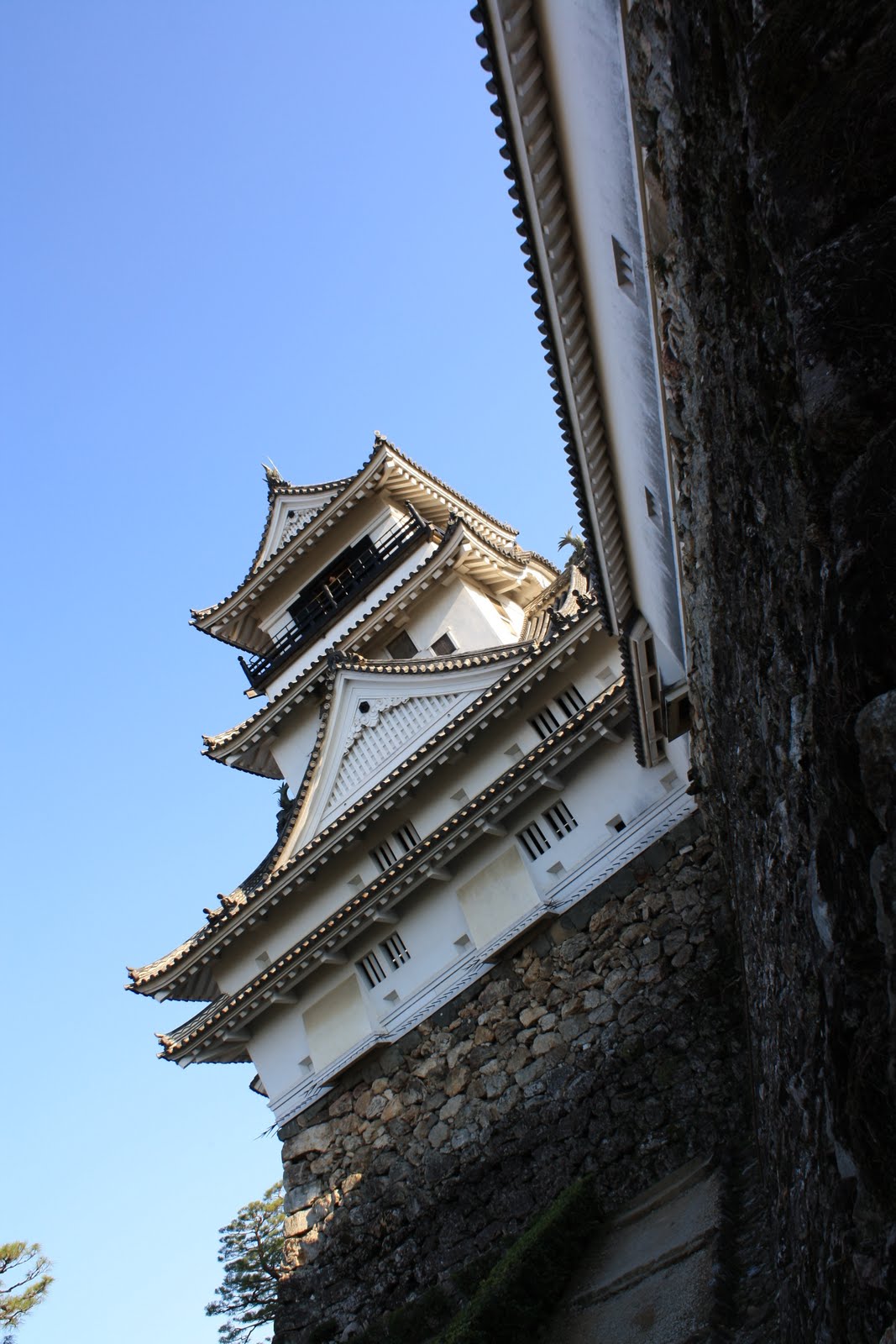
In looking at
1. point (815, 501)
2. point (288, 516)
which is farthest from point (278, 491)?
point (815, 501)

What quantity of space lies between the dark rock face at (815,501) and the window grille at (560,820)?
969 cm

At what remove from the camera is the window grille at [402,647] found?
22344mm

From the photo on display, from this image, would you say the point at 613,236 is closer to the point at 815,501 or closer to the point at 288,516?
the point at 815,501

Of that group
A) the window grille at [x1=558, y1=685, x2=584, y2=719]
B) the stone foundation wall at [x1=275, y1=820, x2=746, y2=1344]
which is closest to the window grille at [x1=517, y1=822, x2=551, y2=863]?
the stone foundation wall at [x1=275, y1=820, x2=746, y2=1344]

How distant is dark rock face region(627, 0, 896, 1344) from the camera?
2930 mm

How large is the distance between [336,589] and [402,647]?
3249 millimetres

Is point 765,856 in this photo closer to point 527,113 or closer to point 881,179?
point 881,179

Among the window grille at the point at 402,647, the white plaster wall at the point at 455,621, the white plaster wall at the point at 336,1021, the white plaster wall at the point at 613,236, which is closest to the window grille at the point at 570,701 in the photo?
the white plaster wall at the point at 455,621

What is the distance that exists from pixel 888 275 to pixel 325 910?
1634cm

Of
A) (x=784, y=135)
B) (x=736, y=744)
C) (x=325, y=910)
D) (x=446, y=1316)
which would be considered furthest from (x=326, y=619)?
(x=784, y=135)

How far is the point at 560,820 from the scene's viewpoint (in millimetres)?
15844

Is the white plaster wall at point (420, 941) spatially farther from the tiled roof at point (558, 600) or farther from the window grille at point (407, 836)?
the tiled roof at point (558, 600)

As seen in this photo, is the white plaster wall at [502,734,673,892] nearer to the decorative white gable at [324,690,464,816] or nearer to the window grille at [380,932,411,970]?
the window grille at [380,932,411,970]

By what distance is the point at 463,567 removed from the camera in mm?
22078
